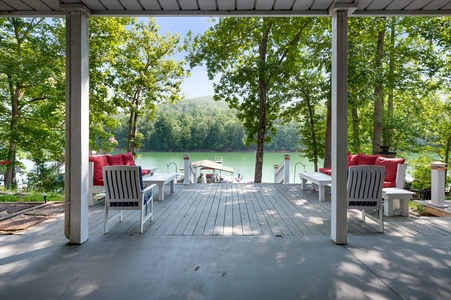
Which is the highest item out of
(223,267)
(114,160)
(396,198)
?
(114,160)

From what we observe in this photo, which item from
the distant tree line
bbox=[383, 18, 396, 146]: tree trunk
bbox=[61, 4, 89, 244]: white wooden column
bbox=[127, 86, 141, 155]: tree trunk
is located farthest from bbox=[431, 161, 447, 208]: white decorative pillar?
the distant tree line

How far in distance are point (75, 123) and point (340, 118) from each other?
10.3ft

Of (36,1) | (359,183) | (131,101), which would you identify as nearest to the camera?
(36,1)

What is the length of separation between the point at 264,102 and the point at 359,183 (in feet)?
23.8

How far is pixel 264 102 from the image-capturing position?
35.7 feet

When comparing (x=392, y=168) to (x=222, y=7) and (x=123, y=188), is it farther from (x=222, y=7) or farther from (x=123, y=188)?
(x=123, y=188)

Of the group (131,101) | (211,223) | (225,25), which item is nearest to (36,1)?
(211,223)

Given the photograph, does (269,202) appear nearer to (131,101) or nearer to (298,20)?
(298,20)

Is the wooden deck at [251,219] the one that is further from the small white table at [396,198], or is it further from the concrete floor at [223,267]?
the concrete floor at [223,267]

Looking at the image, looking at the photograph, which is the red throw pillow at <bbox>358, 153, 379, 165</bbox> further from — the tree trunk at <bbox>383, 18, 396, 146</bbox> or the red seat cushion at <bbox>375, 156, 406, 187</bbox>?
the tree trunk at <bbox>383, 18, 396, 146</bbox>

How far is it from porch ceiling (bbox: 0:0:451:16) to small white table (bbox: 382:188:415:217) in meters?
2.71

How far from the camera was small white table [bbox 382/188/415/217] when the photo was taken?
4.73m

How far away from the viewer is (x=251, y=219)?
4.56 metres

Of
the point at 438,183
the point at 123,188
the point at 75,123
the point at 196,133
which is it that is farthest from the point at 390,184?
the point at 196,133
